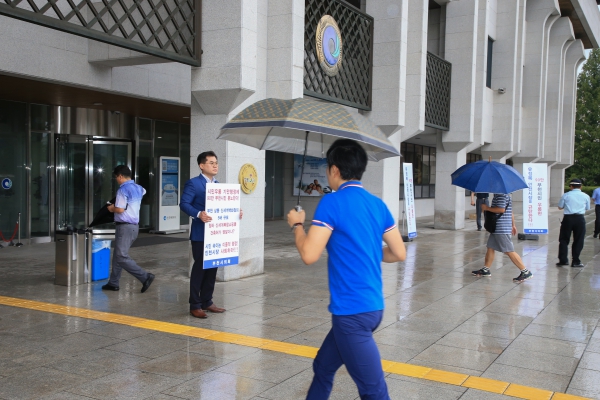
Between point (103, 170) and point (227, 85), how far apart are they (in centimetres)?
776

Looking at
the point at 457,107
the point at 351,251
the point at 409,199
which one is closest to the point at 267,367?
the point at 351,251

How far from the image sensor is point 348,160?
3.43m

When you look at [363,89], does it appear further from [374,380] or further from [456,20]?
[374,380]

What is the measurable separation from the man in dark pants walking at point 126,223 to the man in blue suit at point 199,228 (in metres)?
1.55

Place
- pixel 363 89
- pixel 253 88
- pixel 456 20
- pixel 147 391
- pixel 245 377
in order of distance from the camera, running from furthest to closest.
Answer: pixel 456 20, pixel 363 89, pixel 253 88, pixel 245 377, pixel 147 391

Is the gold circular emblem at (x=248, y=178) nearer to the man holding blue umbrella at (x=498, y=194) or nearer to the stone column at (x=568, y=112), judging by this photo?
the man holding blue umbrella at (x=498, y=194)

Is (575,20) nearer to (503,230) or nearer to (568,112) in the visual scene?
(568,112)

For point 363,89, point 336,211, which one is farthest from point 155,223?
point 336,211

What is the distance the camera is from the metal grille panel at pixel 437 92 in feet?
57.9

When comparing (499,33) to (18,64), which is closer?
(18,64)

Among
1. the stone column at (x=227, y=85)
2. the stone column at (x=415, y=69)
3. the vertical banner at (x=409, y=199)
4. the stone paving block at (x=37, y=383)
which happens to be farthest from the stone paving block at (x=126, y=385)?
the stone column at (x=415, y=69)

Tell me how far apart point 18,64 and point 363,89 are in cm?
758

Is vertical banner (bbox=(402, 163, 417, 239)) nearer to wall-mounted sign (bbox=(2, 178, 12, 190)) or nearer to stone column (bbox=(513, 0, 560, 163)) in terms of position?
wall-mounted sign (bbox=(2, 178, 12, 190))

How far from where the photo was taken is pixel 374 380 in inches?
126
